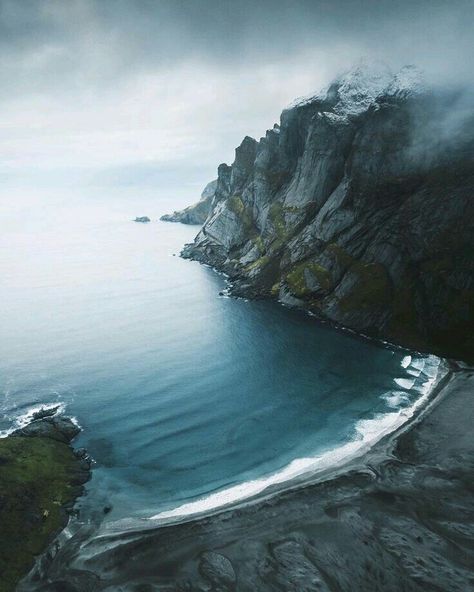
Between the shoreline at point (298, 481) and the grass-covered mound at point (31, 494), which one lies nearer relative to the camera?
the grass-covered mound at point (31, 494)

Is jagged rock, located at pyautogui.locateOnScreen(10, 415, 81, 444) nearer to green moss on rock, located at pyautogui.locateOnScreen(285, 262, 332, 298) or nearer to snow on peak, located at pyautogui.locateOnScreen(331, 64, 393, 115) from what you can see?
green moss on rock, located at pyautogui.locateOnScreen(285, 262, 332, 298)

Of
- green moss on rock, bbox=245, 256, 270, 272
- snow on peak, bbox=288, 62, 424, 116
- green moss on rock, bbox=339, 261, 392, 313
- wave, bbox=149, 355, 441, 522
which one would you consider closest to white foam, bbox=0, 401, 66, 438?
wave, bbox=149, 355, 441, 522

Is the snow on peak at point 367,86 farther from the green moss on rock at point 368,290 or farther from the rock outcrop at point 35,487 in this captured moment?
the rock outcrop at point 35,487

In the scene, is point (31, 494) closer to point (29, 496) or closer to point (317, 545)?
point (29, 496)

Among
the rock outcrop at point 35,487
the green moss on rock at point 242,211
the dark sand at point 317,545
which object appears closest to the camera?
the dark sand at point 317,545

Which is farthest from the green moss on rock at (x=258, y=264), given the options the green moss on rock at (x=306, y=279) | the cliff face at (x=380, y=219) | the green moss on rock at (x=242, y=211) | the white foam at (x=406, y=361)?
the white foam at (x=406, y=361)

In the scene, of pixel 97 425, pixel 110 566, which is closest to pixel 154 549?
pixel 110 566
